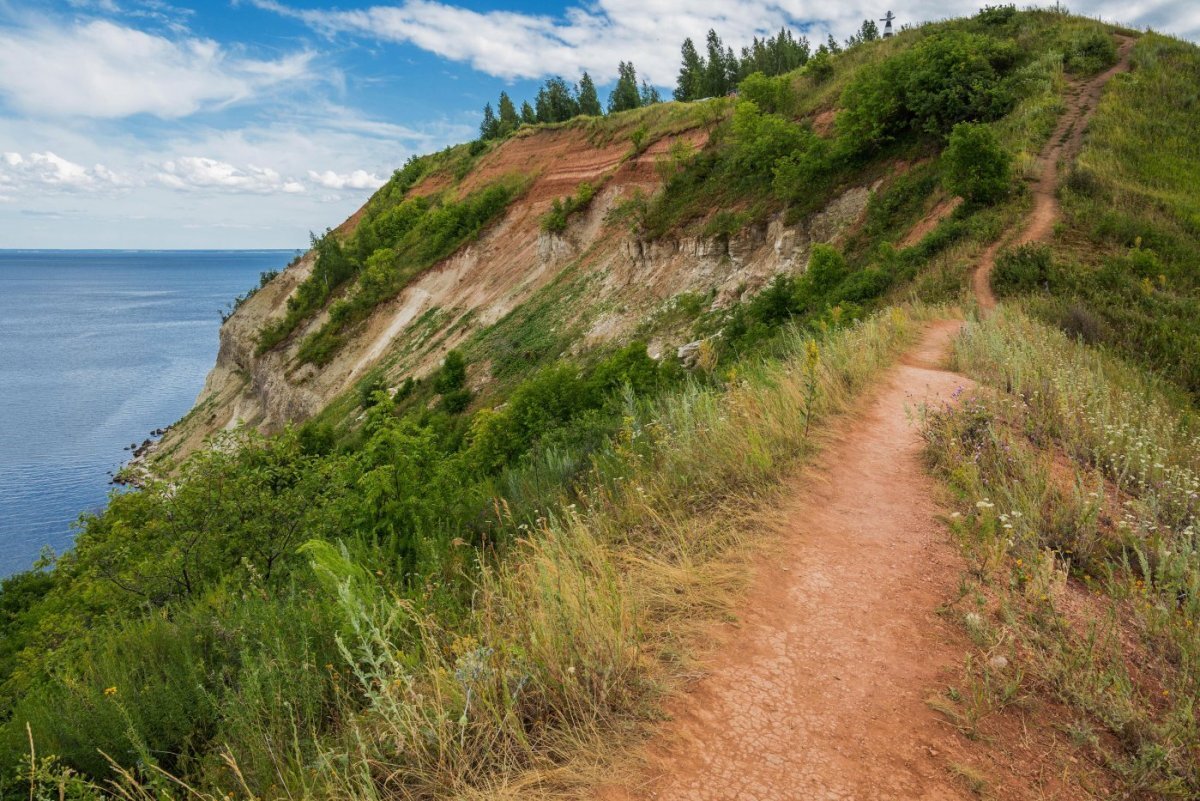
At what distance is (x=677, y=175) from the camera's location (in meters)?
35.4

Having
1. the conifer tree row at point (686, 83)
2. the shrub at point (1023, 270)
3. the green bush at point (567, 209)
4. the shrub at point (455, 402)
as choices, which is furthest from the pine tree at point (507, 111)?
the shrub at point (1023, 270)

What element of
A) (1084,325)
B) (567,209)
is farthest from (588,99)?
(1084,325)

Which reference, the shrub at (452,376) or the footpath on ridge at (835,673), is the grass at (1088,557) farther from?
the shrub at (452,376)

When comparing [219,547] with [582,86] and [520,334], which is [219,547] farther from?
[582,86]

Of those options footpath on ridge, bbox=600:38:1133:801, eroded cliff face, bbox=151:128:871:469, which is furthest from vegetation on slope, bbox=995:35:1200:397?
footpath on ridge, bbox=600:38:1133:801

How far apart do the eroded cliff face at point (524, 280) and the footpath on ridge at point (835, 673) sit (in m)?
20.9

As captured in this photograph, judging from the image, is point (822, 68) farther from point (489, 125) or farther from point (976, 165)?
point (489, 125)

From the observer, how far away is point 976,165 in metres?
19.1

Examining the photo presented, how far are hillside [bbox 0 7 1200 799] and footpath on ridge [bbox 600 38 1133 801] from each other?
0.02 m

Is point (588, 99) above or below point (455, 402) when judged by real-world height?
above

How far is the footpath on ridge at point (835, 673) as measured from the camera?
2.87 m

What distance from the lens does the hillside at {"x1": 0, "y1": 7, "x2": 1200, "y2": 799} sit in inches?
119

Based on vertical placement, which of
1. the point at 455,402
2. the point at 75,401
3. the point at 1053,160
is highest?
the point at 1053,160

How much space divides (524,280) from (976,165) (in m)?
27.1
